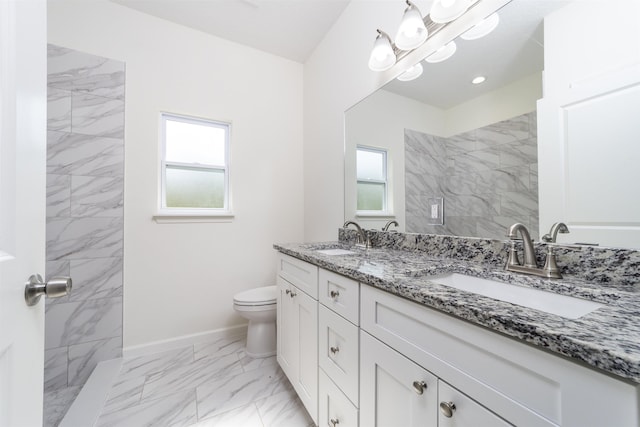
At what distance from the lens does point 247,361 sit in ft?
6.16

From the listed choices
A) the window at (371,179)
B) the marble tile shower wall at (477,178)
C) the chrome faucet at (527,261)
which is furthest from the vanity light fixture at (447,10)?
→ the chrome faucet at (527,261)

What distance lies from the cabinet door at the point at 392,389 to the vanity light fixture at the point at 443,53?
135 cm

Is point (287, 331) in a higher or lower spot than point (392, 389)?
lower

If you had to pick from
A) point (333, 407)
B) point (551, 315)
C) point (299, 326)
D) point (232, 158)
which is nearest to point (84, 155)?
point (232, 158)

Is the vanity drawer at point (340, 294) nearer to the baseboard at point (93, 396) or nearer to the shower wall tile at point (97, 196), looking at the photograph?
the baseboard at point (93, 396)

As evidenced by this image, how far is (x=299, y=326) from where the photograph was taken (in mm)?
1370

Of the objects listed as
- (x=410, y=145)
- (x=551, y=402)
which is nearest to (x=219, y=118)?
(x=410, y=145)

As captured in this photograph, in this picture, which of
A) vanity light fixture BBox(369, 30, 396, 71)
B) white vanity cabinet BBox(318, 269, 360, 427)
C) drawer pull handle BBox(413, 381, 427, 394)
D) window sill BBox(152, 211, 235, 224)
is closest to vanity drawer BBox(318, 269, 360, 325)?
white vanity cabinet BBox(318, 269, 360, 427)

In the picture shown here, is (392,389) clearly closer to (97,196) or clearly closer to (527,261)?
(527,261)

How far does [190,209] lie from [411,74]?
199 cm

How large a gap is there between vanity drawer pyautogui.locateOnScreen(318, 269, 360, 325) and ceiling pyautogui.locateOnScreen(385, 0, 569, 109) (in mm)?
998

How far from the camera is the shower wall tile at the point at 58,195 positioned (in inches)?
66.2

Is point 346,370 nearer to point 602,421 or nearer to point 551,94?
point 602,421

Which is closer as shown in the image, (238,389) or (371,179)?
(238,389)
